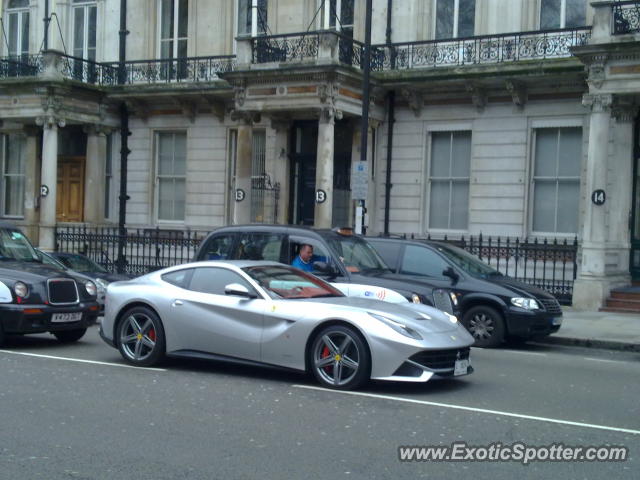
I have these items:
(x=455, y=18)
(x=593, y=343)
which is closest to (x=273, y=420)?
(x=593, y=343)

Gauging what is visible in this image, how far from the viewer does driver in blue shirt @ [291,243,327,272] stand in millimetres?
12617

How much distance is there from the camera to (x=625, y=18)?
18.7 metres

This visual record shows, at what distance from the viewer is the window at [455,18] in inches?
894

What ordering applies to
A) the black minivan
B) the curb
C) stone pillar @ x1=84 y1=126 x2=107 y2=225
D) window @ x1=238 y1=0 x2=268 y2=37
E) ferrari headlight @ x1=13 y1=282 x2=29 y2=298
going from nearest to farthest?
ferrari headlight @ x1=13 y1=282 x2=29 y2=298, the black minivan, the curb, window @ x1=238 y1=0 x2=268 y2=37, stone pillar @ x1=84 y1=126 x2=107 y2=225

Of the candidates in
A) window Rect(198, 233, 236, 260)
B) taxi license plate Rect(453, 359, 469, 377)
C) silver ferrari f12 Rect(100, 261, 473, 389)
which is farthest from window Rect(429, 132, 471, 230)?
taxi license plate Rect(453, 359, 469, 377)

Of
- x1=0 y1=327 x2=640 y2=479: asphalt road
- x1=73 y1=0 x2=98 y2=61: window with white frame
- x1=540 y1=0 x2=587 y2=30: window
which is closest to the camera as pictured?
x1=0 y1=327 x2=640 y2=479: asphalt road

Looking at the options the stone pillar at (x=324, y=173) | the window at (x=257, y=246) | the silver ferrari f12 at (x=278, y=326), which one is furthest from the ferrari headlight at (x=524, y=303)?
the stone pillar at (x=324, y=173)

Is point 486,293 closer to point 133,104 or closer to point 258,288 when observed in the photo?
point 258,288

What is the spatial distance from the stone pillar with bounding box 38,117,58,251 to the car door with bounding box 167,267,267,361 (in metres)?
15.6

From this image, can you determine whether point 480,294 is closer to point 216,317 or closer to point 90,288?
point 216,317

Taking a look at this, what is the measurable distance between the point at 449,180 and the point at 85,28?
1308 cm

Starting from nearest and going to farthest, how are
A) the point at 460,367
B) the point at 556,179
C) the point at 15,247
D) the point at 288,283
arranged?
the point at 460,367
the point at 288,283
the point at 15,247
the point at 556,179

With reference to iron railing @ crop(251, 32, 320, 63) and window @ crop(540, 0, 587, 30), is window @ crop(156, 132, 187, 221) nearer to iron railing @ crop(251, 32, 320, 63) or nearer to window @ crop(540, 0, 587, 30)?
iron railing @ crop(251, 32, 320, 63)

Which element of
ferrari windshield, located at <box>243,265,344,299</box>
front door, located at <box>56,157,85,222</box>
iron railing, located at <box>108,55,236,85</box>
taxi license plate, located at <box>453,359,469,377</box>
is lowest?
taxi license plate, located at <box>453,359,469,377</box>
